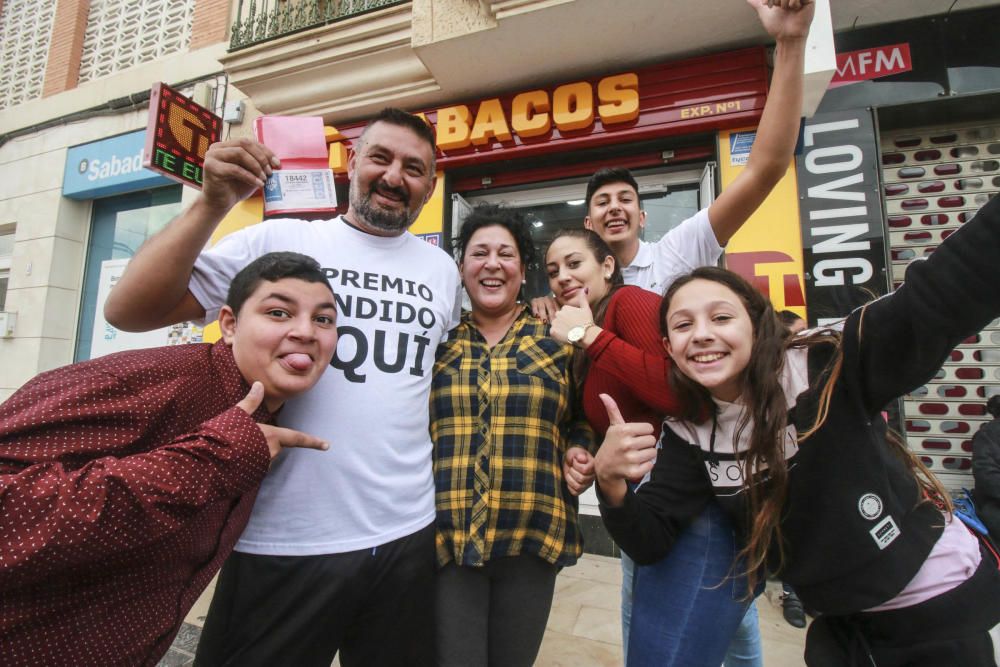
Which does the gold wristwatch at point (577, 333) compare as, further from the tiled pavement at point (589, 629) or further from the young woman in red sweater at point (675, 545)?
the tiled pavement at point (589, 629)

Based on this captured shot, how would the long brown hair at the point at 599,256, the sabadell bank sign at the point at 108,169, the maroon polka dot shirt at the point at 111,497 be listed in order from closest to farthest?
the maroon polka dot shirt at the point at 111,497, the long brown hair at the point at 599,256, the sabadell bank sign at the point at 108,169

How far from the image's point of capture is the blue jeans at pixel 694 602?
1.30m

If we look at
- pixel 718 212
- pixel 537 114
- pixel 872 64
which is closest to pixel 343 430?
pixel 718 212

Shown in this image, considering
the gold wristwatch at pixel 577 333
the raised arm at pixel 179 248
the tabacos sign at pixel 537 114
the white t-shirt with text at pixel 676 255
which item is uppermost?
the tabacos sign at pixel 537 114

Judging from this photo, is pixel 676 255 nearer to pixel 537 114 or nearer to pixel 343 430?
pixel 343 430

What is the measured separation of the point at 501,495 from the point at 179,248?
1148 mm

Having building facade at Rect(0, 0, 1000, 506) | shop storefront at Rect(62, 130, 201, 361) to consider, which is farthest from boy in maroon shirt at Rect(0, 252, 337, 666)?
shop storefront at Rect(62, 130, 201, 361)

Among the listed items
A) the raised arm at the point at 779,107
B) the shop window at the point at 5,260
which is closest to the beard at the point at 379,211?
the raised arm at the point at 779,107

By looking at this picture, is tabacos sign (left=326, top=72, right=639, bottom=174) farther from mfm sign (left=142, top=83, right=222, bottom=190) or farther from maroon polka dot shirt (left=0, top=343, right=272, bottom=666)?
maroon polka dot shirt (left=0, top=343, right=272, bottom=666)

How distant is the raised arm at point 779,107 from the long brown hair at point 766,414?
40 cm

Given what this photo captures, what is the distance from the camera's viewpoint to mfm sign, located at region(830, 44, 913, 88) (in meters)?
3.57

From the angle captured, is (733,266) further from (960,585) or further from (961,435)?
(960,585)

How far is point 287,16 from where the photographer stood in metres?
4.95

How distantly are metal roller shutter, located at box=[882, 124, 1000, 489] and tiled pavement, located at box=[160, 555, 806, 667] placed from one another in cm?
178
